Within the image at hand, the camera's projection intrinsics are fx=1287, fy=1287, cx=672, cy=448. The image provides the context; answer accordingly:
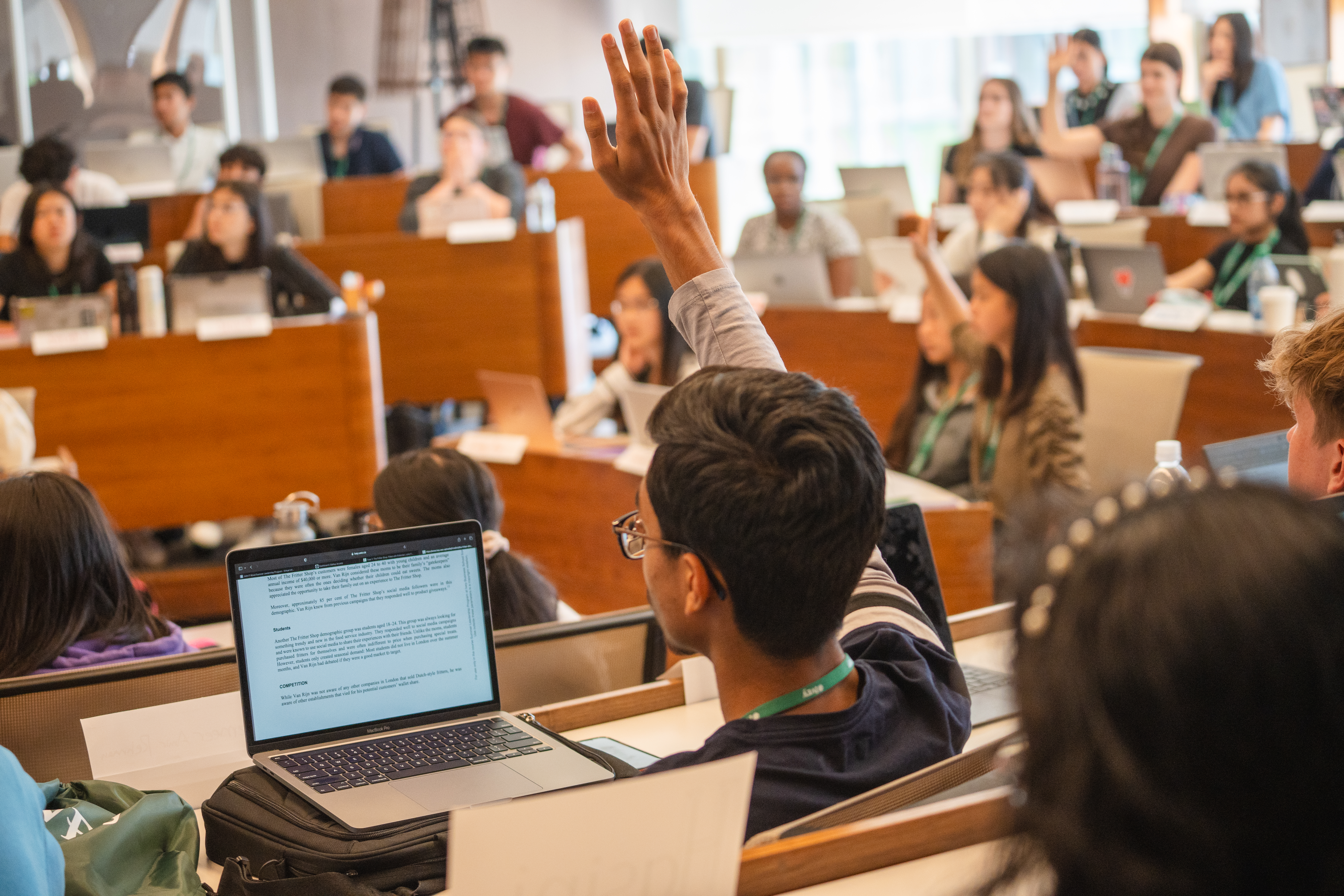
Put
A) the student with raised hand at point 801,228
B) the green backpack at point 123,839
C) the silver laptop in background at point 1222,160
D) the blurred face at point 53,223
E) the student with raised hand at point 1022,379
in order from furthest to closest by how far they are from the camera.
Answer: the student with raised hand at point 801,228
the silver laptop in background at point 1222,160
the blurred face at point 53,223
the student with raised hand at point 1022,379
the green backpack at point 123,839

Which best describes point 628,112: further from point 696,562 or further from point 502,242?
point 502,242

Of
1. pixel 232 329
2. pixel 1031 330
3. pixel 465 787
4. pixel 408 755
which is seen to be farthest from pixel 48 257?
pixel 465 787

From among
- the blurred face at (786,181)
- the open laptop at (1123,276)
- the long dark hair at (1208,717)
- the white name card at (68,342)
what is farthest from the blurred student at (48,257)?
the long dark hair at (1208,717)

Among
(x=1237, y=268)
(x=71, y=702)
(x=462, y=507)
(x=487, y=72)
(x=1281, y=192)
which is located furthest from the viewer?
(x=487, y=72)

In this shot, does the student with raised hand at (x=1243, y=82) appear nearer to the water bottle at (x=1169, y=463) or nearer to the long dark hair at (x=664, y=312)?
the long dark hair at (x=664, y=312)

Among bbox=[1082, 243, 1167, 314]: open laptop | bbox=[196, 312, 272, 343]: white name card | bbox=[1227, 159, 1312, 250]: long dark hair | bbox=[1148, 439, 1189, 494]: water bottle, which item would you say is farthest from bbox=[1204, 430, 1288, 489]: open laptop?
bbox=[196, 312, 272, 343]: white name card

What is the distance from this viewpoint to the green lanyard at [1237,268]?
4.30 metres

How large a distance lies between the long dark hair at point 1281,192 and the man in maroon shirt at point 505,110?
3.58 metres

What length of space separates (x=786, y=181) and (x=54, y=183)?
3.08 meters

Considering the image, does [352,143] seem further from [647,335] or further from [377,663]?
[377,663]

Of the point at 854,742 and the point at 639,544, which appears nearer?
the point at 854,742

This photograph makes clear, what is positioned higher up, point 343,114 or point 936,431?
point 343,114

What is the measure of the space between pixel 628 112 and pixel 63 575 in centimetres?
98

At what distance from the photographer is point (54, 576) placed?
1668 mm
